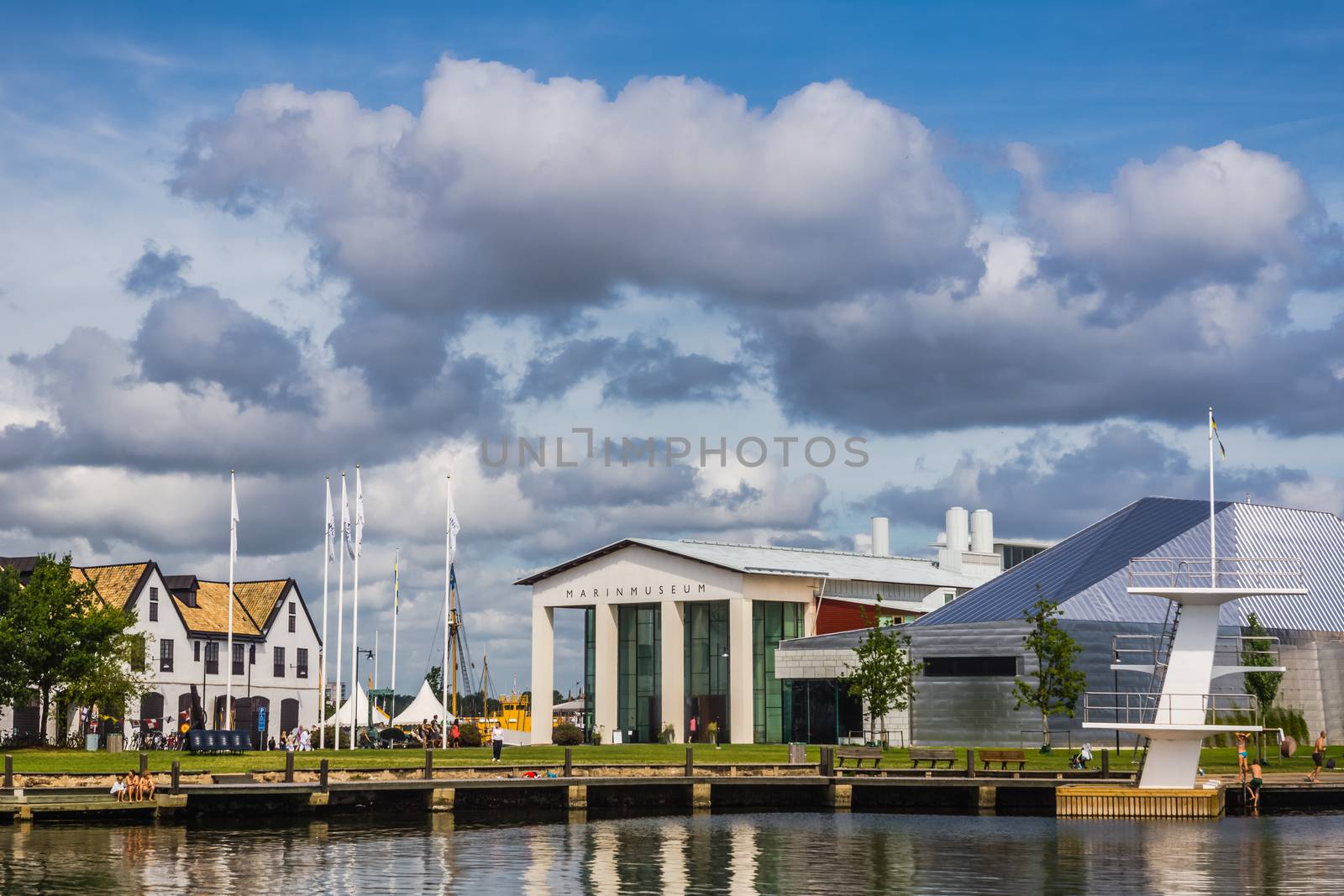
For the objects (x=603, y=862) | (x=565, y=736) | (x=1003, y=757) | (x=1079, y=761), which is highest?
(x=1003, y=757)

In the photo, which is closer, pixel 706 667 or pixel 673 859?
pixel 673 859

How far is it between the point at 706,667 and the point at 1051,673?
2505cm

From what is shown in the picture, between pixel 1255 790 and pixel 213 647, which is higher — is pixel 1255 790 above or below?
below

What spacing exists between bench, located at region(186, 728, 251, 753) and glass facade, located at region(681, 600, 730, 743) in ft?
110

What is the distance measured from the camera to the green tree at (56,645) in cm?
7538

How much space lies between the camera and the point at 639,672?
323 ft

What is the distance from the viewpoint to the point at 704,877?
36594mm

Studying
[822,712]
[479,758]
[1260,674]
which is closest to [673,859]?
[479,758]

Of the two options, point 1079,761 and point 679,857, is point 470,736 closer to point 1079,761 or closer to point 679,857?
point 1079,761

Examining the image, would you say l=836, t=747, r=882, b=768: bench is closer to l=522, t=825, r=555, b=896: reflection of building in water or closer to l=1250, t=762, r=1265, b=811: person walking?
l=1250, t=762, r=1265, b=811: person walking

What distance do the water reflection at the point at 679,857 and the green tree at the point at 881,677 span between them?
27.1 m

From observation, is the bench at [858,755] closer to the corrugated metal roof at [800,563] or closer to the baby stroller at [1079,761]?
the baby stroller at [1079,761]

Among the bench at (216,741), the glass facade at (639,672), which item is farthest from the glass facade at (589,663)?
the bench at (216,741)

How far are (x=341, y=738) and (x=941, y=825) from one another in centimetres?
5588
